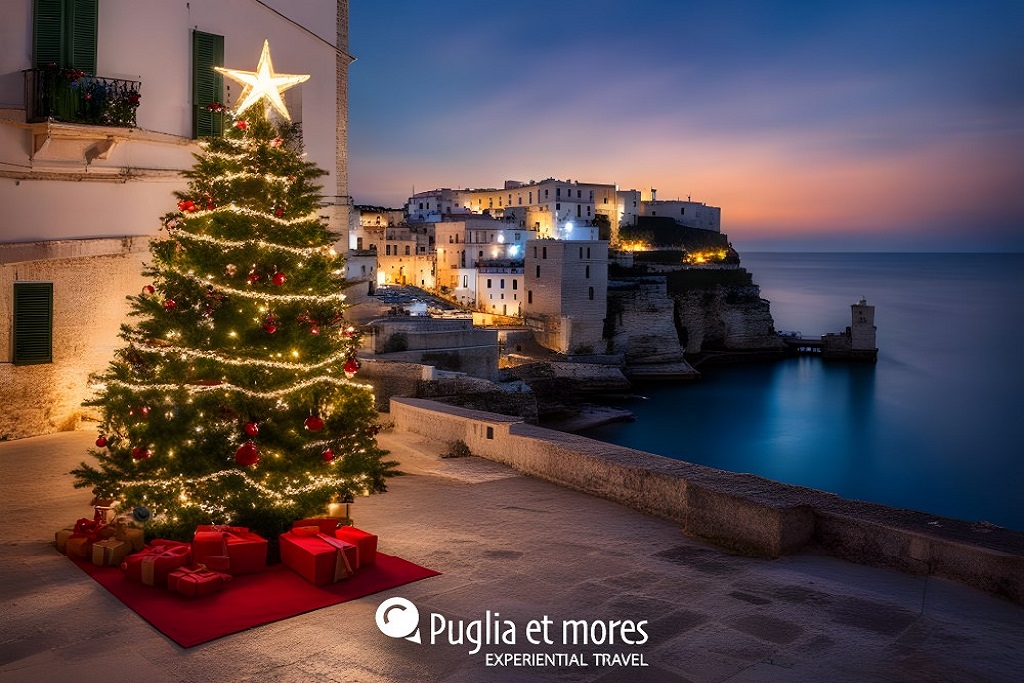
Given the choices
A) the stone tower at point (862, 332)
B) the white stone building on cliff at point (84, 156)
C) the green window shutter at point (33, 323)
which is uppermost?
the white stone building on cliff at point (84, 156)

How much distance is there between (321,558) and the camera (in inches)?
245

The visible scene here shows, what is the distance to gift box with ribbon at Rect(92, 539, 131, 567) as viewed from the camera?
257 inches

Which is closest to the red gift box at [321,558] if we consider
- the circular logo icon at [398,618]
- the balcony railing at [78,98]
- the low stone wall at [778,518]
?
the circular logo icon at [398,618]

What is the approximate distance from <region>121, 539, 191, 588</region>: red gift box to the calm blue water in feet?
83.9

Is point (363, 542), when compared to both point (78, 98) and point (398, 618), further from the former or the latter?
point (78, 98)

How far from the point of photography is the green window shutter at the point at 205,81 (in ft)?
41.4

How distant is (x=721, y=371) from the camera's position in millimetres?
60625

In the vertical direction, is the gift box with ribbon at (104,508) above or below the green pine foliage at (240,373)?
below

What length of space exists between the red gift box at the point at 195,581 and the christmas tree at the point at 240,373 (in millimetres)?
934

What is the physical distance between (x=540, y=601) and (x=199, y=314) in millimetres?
3980

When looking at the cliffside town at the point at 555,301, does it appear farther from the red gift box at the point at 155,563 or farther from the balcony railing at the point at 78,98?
the red gift box at the point at 155,563

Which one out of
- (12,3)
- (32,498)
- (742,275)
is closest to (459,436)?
(32,498)

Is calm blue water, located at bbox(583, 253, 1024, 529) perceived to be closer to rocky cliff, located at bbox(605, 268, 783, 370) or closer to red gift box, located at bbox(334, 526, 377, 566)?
rocky cliff, located at bbox(605, 268, 783, 370)

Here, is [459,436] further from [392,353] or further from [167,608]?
[392,353]
